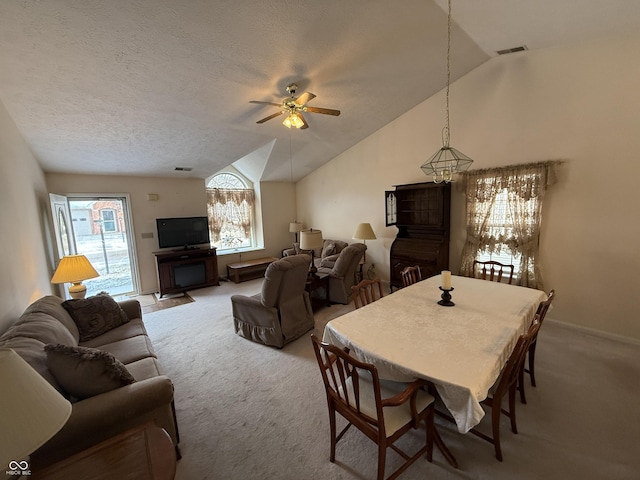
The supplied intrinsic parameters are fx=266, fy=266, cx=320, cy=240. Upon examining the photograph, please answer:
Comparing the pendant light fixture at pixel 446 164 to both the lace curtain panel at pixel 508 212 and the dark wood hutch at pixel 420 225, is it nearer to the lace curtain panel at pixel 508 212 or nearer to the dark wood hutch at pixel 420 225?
the lace curtain panel at pixel 508 212

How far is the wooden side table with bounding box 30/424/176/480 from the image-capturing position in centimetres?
100

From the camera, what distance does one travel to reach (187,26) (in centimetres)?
225

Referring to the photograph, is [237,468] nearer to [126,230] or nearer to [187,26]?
[187,26]

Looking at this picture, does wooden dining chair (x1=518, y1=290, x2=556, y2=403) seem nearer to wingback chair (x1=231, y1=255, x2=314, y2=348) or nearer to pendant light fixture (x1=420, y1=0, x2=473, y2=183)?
pendant light fixture (x1=420, y1=0, x2=473, y2=183)

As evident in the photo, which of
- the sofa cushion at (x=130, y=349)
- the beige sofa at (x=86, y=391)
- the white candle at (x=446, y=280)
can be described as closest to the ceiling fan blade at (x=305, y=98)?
the white candle at (x=446, y=280)

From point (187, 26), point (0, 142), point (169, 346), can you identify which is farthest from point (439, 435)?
point (0, 142)

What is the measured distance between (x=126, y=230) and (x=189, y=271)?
1358mm

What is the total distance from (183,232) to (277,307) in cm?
347

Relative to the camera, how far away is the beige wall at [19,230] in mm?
2260

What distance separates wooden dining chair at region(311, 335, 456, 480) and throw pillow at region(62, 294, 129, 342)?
2.46 m

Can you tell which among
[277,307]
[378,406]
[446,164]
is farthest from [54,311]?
[446,164]

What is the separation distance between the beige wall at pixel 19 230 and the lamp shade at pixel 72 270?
0.24 metres

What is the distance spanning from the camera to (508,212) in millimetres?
3686

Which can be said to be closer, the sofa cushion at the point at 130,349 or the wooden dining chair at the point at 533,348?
the wooden dining chair at the point at 533,348
